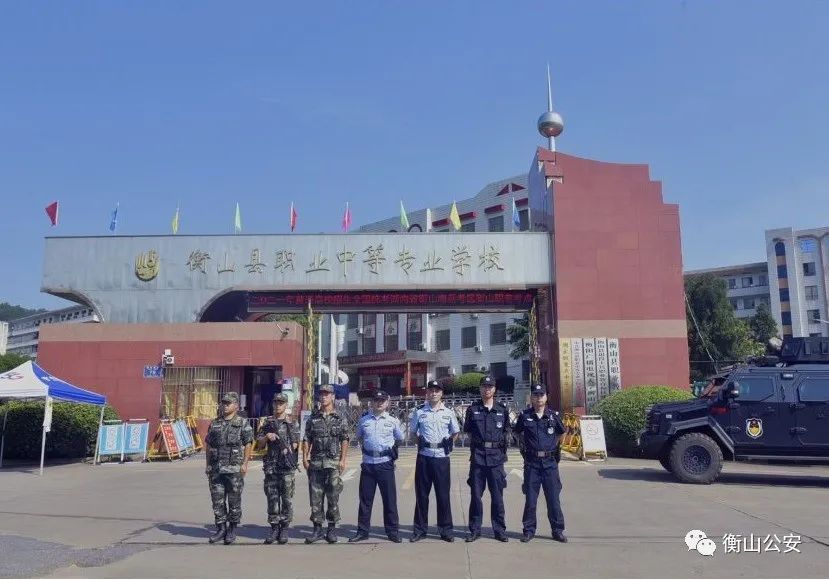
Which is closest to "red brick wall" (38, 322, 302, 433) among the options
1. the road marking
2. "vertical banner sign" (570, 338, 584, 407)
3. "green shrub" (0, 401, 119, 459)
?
"green shrub" (0, 401, 119, 459)

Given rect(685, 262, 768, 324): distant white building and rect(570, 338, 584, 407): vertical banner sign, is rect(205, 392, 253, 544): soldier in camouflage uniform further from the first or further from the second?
rect(685, 262, 768, 324): distant white building

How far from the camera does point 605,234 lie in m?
20.9

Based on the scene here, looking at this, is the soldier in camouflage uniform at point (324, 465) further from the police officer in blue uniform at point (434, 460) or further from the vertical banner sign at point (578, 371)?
the vertical banner sign at point (578, 371)

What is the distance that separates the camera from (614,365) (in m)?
20.2

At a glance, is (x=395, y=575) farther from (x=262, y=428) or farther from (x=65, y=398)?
(x=65, y=398)

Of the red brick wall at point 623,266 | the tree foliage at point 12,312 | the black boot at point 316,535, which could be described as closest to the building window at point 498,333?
the red brick wall at point 623,266

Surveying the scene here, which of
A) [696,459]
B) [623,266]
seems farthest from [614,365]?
[696,459]

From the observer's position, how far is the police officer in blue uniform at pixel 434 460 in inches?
299

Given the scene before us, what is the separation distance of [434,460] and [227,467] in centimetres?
229

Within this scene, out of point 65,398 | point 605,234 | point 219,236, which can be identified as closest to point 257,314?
point 219,236

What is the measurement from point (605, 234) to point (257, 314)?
37.6 feet

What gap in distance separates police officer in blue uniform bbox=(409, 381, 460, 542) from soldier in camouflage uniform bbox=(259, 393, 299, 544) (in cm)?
138

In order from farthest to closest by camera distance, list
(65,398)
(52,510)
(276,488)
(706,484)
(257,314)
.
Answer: (257,314), (65,398), (706,484), (52,510), (276,488)

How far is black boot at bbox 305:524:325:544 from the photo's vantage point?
24.5 feet
